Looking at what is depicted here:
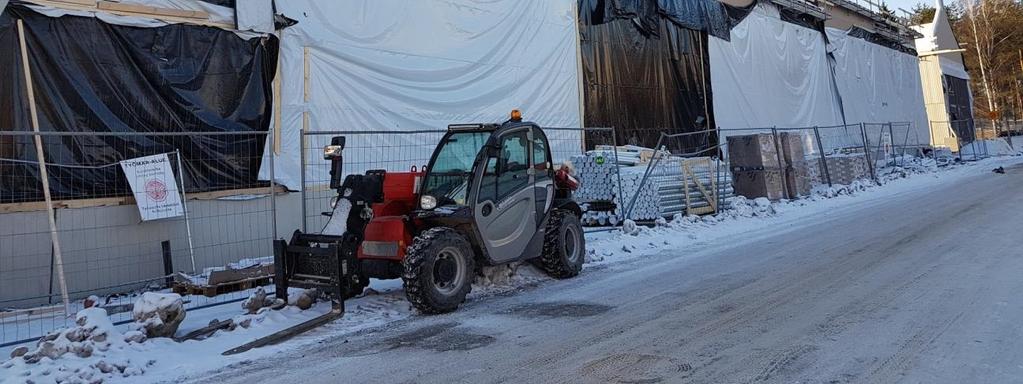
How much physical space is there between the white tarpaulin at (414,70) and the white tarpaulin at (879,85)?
1980 centimetres

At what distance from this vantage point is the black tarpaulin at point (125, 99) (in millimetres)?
8359

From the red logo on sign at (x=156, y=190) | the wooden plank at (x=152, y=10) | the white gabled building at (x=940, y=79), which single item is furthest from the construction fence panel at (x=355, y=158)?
the white gabled building at (x=940, y=79)

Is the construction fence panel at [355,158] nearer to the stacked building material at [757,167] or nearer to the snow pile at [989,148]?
the stacked building material at [757,167]

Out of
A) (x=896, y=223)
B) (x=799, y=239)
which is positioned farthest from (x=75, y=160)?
(x=896, y=223)

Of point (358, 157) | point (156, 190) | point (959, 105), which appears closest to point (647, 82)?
point (358, 157)

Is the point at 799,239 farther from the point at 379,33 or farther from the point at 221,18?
the point at 221,18

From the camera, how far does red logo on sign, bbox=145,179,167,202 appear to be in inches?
358

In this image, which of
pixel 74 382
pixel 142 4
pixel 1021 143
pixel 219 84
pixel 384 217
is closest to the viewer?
pixel 74 382

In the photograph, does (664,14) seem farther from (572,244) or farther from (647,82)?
(572,244)

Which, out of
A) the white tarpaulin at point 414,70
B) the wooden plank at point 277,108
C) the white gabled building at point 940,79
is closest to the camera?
the wooden plank at point 277,108

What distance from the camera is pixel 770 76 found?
25.3 m

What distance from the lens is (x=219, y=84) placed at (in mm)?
10180

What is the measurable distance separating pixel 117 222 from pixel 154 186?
64 cm

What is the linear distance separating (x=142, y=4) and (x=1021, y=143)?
148 ft
